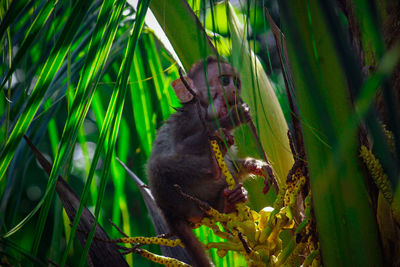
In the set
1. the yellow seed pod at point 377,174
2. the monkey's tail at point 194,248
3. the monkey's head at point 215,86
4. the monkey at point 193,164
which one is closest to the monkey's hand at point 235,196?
the monkey at point 193,164

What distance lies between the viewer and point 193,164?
132cm

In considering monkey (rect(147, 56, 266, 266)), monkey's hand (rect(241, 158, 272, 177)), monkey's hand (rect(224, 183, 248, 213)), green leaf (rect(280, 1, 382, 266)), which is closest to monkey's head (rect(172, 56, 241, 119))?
monkey (rect(147, 56, 266, 266))

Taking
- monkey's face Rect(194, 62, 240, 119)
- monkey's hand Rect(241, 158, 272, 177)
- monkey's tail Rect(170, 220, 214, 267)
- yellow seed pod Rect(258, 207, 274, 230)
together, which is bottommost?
monkey's tail Rect(170, 220, 214, 267)

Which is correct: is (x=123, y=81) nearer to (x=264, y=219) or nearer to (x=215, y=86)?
(x=264, y=219)

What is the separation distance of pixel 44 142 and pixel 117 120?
65.3 inches

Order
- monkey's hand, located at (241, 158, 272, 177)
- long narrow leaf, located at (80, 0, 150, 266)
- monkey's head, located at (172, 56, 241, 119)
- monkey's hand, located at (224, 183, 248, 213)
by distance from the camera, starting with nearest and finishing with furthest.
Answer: long narrow leaf, located at (80, 0, 150, 266), monkey's hand, located at (224, 183, 248, 213), monkey's hand, located at (241, 158, 272, 177), monkey's head, located at (172, 56, 241, 119)

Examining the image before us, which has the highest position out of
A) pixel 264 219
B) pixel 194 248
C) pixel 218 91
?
pixel 218 91

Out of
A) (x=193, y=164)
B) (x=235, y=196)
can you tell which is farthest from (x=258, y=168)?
(x=193, y=164)

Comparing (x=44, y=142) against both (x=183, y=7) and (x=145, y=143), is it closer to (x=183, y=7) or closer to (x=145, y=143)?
(x=145, y=143)

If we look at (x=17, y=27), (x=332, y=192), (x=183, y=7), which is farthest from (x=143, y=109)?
(x=332, y=192)

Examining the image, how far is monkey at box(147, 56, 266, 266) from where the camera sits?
1036mm

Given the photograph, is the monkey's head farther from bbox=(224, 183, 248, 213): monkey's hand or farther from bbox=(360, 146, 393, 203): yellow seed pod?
bbox=(360, 146, 393, 203): yellow seed pod

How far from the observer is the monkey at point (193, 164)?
104 centimetres

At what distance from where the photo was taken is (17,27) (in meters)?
0.83
